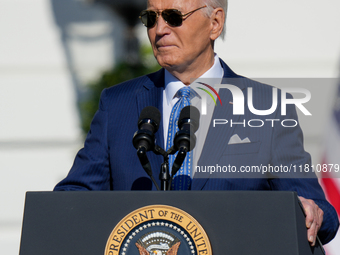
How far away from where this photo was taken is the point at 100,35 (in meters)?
A: 5.21

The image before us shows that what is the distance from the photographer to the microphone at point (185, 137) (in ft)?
4.86

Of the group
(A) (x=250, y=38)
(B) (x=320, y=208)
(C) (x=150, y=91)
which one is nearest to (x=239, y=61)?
(A) (x=250, y=38)

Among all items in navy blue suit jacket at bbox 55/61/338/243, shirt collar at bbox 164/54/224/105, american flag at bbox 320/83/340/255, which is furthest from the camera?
american flag at bbox 320/83/340/255

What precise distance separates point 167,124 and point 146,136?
60cm

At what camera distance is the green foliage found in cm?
458

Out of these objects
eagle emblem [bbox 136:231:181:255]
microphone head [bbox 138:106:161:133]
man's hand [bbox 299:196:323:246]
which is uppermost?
microphone head [bbox 138:106:161:133]

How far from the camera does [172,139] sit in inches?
77.8

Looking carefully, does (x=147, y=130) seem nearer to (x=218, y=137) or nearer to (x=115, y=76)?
(x=218, y=137)

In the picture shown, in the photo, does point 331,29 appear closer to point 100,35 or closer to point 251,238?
point 100,35

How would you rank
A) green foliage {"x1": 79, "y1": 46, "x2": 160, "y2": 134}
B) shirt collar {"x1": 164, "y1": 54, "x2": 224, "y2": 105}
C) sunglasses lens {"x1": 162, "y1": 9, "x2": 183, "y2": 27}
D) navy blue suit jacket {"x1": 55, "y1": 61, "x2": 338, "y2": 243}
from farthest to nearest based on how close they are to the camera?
green foliage {"x1": 79, "y1": 46, "x2": 160, "y2": 134}, shirt collar {"x1": 164, "y1": 54, "x2": 224, "y2": 105}, sunglasses lens {"x1": 162, "y1": 9, "x2": 183, "y2": 27}, navy blue suit jacket {"x1": 55, "y1": 61, "x2": 338, "y2": 243}

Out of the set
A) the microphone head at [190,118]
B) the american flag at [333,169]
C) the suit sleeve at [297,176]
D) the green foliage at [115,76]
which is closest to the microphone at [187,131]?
the microphone head at [190,118]

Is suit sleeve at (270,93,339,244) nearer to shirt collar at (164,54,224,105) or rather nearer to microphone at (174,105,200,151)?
shirt collar at (164,54,224,105)

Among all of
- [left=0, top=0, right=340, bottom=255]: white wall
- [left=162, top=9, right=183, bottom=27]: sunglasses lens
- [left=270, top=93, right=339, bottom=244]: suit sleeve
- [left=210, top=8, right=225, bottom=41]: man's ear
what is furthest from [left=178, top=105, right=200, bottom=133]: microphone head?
[left=0, top=0, right=340, bottom=255]: white wall

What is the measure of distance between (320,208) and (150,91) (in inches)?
37.6
